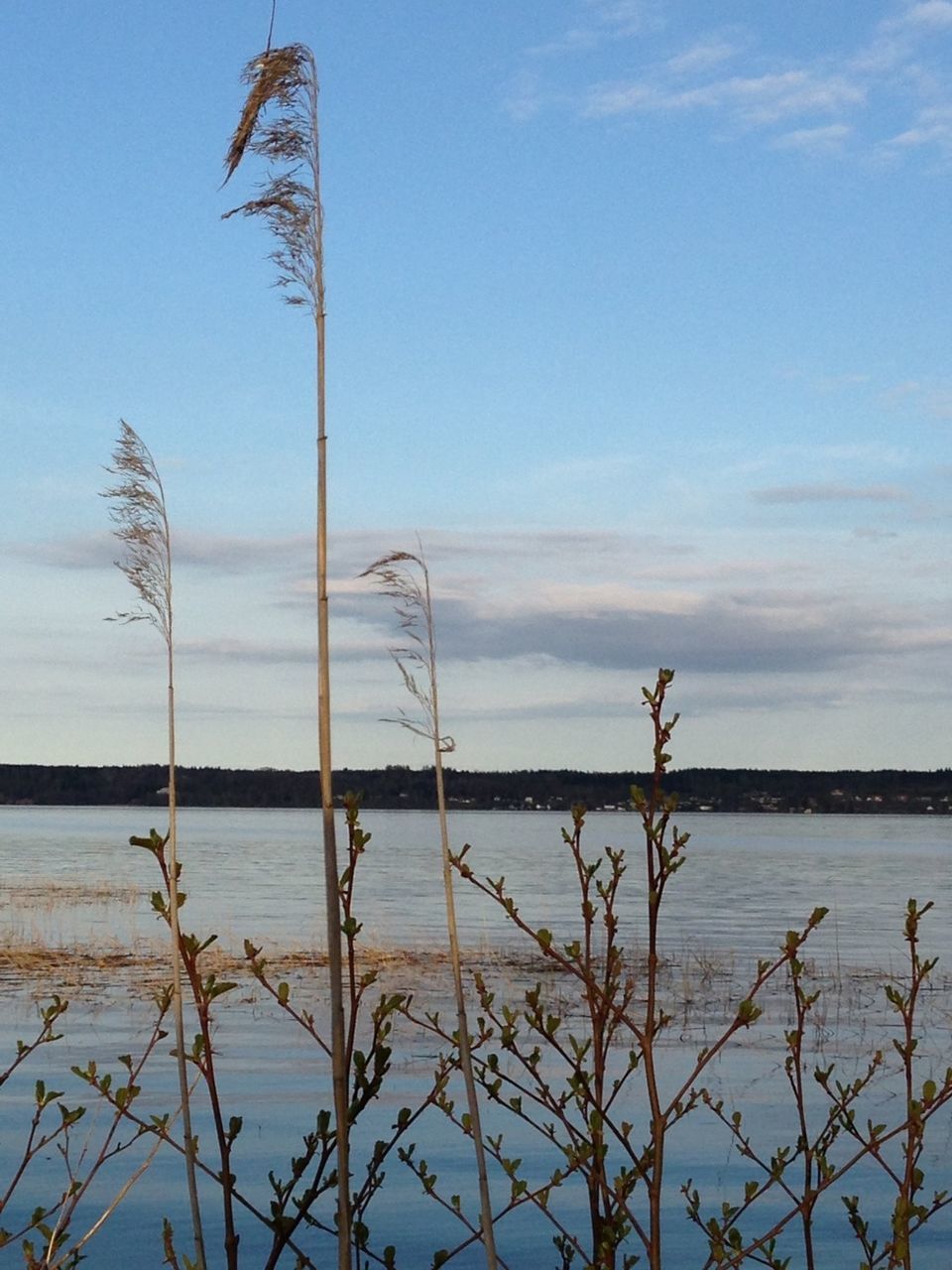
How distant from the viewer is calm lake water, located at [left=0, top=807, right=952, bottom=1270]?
10398mm

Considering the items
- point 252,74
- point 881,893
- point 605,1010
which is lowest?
point 881,893

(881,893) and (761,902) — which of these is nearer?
(761,902)

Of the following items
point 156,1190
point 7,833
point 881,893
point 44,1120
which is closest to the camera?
point 156,1190

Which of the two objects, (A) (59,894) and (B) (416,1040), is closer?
(B) (416,1040)

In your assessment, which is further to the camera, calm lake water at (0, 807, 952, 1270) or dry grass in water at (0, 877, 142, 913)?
dry grass in water at (0, 877, 142, 913)

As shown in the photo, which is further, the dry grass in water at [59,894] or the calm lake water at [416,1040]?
the dry grass in water at [59,894]

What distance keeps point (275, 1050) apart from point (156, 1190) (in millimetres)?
5547

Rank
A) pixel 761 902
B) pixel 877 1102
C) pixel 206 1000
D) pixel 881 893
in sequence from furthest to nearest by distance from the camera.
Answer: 1. pixel 881 893
2. pixel 761 902
3. pixel 877 1102
4. pixel 206 1000

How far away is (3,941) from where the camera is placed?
83.5 ft

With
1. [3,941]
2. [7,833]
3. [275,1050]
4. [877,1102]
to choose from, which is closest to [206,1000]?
[877,1102]

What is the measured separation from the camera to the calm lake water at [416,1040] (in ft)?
34.1

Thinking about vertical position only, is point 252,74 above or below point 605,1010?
above

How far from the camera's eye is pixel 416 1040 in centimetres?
1756

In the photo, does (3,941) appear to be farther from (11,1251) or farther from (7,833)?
(7,833)
